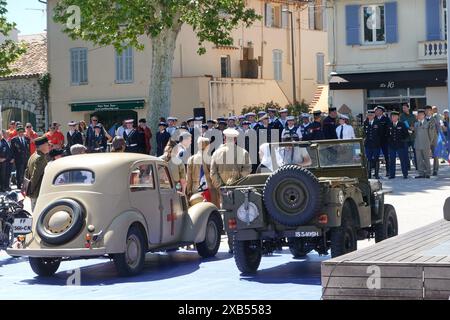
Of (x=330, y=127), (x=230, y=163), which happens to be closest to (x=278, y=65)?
(x=330, y=127)

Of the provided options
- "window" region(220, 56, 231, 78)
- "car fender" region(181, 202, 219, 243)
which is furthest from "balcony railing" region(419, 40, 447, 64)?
"car fender" region(181, 202, 219, 243)

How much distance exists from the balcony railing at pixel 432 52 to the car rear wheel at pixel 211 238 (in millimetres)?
27688

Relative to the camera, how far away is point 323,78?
184 feet

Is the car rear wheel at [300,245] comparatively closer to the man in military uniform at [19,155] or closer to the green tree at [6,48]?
the man in military uniform at [19,155]

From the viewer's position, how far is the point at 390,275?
8578 mm

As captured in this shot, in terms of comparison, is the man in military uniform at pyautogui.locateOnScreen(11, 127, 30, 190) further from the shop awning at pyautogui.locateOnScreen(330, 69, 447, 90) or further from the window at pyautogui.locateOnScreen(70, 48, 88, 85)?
the window at pyautogui.locateOnScreen(70, 48, 88, 85)

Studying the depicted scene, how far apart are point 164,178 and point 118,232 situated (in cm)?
188

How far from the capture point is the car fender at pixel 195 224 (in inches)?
603

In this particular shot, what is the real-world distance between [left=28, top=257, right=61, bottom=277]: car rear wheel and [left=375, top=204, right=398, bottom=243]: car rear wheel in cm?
444

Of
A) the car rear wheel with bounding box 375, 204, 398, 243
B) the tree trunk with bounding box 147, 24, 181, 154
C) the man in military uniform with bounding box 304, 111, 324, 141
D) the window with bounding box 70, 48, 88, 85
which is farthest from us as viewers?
the window with bounding box 70, 48, 88, 85

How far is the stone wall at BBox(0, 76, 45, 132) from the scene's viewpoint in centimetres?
5088

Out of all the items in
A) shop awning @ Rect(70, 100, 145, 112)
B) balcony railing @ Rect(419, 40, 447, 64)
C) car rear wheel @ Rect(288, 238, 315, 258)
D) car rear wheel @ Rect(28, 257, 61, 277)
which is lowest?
car rear wheel @ Rect(28, 257, 61, 277)

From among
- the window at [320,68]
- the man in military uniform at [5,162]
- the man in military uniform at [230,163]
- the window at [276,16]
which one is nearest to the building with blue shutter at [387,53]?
the window at [276,16]
